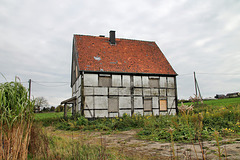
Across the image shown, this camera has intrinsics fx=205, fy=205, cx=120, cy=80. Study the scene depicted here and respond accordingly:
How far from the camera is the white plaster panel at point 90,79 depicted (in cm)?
1694

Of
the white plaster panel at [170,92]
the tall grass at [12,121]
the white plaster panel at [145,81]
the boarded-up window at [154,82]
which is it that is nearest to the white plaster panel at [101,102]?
the white plaster panel at [145,81]

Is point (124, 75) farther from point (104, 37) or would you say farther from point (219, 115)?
point (219, 115)

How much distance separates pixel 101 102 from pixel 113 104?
43.0 inches

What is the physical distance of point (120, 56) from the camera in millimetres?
19578

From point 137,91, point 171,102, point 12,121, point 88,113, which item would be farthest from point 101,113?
point 12,121

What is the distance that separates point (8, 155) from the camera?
9.70 ft

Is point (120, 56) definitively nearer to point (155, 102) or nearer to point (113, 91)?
point (113, 91)

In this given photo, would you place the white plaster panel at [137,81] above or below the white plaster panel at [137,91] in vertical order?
above

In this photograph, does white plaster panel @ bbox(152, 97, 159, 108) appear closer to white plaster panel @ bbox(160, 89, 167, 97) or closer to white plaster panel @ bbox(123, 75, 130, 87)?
white plaster panel @ bbox(160, 89, 167, 97)

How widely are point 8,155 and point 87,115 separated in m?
13.7

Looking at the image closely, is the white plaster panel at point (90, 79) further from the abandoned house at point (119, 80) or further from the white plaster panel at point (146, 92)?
the white plaster panel at point (146, 92)

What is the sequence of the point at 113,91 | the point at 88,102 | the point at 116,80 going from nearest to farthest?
1. the point at 88,102
2. the point at 113,91
3. the point at 116,80

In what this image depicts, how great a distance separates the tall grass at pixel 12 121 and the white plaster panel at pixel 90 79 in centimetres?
1350

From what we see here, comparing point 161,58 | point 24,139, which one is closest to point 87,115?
point 161,58
